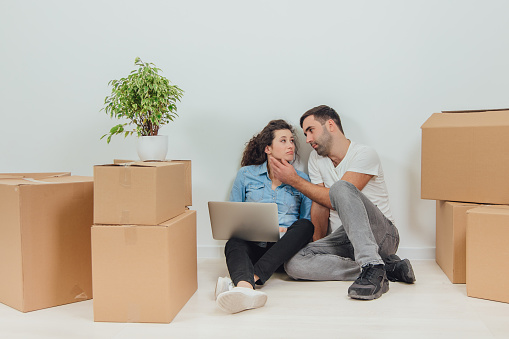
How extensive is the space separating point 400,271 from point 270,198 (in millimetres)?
728

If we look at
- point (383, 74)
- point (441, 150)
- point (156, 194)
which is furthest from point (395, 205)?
point (156, 194)

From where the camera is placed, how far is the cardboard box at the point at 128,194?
157cm

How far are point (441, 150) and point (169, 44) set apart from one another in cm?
155

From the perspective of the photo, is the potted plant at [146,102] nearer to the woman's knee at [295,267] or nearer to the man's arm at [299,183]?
the man's arm at [299,183]

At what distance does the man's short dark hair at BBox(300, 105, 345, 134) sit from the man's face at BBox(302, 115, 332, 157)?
2cm

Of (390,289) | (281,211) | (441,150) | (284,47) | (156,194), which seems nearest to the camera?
(156,194)

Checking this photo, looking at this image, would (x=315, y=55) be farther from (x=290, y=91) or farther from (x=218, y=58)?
(x=218, y=58)

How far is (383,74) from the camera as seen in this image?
2492mm

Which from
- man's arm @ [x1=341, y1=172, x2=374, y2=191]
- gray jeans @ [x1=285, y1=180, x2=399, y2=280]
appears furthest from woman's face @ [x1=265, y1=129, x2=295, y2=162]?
gray jeans @ [x1=285, y1=180, x2=399, y2=280]

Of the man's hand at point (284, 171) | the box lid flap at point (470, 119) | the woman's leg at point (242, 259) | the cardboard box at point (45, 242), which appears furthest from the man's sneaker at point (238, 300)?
the box lid flap at point (470, 119)

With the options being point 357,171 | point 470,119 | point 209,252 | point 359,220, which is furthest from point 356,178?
point 209,252

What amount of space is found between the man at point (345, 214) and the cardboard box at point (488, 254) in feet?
0.91

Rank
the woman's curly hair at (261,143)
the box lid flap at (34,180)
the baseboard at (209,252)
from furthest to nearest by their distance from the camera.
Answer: the baseboard at (209,252), the woman's curly hair at (261,143), the box lid flap at (34,180)

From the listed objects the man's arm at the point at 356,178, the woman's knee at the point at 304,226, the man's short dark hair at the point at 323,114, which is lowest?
the woman's knee at the point at 304,226
